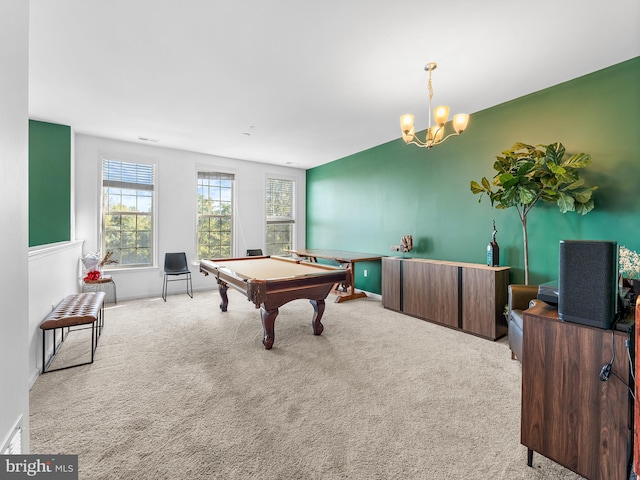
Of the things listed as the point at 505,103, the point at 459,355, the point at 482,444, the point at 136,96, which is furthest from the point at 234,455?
the point at 505,103

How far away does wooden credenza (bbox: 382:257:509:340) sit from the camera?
3.19 m

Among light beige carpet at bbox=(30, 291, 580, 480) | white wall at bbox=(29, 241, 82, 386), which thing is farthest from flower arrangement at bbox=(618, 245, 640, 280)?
white wall at bbox=(29, 241, 82, 386)

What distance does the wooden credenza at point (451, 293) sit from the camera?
3.19 m

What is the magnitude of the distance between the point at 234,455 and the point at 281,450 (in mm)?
253

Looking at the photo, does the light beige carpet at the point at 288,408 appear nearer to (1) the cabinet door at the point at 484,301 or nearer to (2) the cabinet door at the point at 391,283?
(1) the cabinet door at the point at 484,301

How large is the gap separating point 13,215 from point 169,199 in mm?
4646

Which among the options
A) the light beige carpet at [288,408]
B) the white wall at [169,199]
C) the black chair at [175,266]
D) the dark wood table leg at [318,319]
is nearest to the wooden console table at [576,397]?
the light beige carpet at [288,408]

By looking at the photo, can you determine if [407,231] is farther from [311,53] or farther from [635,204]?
[311,53]

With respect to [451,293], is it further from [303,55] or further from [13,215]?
[13,215]

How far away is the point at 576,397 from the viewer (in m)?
1.26

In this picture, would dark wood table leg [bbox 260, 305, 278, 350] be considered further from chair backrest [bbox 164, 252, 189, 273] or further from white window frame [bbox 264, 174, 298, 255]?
white window frame [bbox 264, 174, 298, 255]

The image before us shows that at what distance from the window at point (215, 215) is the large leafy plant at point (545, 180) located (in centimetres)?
501

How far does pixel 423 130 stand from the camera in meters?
4.36

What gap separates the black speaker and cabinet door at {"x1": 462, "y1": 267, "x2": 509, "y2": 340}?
6.63 feet
